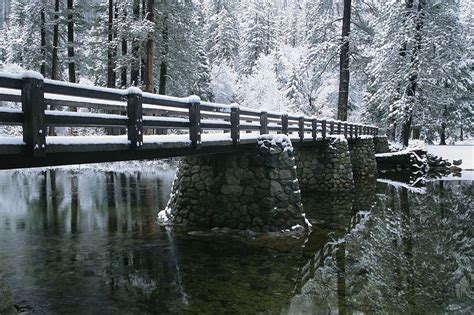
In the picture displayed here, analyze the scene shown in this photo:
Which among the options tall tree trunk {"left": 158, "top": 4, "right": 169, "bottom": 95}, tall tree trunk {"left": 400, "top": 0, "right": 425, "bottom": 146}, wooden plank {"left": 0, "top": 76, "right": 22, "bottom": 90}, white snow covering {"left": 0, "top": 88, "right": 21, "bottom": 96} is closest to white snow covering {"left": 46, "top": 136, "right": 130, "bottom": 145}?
white snow covering {"left": 0, "top": 88, "right": 21, "bottom": 96}

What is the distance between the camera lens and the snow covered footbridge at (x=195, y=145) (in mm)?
4930

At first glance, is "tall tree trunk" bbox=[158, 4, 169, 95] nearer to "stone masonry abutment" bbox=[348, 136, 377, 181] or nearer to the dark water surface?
"stone masonry abutment" bbox=[348, 136, 377, 181]

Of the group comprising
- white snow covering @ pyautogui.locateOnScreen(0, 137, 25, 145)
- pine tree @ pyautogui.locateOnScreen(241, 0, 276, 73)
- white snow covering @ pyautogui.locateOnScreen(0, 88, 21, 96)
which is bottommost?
white snow covering @ pyautogui.locateOnScreen(0, 137, 25, 145)

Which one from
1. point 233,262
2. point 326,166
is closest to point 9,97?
point 233,262

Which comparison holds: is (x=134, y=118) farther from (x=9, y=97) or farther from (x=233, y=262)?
(x=233, y=262)

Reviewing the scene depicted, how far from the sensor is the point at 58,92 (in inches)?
209

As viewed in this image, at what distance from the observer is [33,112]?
15.9 ft

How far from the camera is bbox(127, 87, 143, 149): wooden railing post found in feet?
21.3

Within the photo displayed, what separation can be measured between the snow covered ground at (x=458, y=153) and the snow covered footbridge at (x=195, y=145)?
10220 mm

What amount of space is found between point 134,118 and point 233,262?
3.80 m

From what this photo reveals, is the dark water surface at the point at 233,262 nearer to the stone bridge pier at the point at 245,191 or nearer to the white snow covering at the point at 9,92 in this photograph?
the stone bridge pier at the point at 245,191

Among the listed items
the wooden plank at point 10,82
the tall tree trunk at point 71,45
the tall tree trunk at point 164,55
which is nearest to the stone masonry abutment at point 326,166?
the tall tree trunk at point 164,55

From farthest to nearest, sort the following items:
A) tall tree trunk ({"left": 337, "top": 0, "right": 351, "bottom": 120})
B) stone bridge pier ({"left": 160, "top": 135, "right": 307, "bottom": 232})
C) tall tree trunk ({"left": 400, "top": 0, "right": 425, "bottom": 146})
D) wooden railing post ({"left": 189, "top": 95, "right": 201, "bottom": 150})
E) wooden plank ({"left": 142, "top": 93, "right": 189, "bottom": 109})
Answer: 1. tall tree trunk ({"left": 400, "top": 0, "right": 425, "bottom": 146})
2. tall tree trunk ({"left": 337, "top": 0, "right": 351, "bottom": 120})
3. stone bridge pier ({"left": 160, "top": 135, "right": 307, "bottom": 232})
4. wooden railing post ({"left": 189, "top": 95, "right": 201, "bottom": 150})
5. wooden plank ({"left": 142, "top": 93, "right": 189, "bottom": 109})

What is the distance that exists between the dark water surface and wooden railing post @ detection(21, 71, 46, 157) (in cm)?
263
